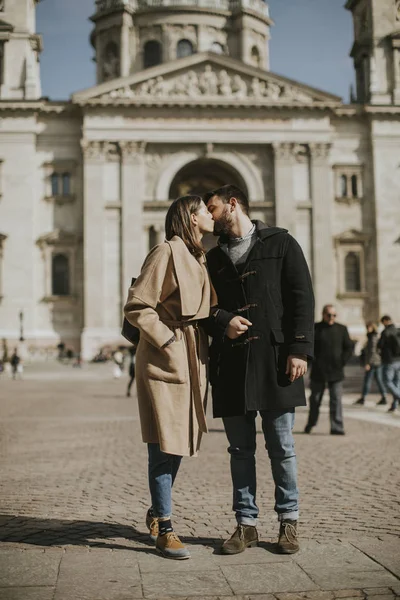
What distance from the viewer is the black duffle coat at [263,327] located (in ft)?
18.8

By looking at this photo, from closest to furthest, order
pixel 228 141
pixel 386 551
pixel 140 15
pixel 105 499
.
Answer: pixel 386 551
pixel 105 499
pixel 228 141
pixel 140 15

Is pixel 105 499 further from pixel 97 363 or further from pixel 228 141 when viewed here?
pixel 228 141

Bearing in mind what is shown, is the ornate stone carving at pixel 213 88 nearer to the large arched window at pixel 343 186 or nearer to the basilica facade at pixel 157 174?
the basilica facade at pixel 157 174

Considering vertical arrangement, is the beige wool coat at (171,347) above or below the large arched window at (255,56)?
below

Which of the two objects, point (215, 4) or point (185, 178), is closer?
point (185, 178)

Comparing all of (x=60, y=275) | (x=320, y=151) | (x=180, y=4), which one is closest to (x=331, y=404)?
(x=60, y=275)

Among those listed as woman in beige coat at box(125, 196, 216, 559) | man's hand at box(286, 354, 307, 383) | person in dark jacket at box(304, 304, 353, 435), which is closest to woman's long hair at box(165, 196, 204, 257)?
woman in beige coat at box(125, 196, 216, 559)

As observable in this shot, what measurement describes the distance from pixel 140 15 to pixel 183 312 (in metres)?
59.3

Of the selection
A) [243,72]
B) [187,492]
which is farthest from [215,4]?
[187,492]

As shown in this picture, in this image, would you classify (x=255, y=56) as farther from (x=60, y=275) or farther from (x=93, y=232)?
(x=60, y=275)

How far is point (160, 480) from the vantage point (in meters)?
5.68

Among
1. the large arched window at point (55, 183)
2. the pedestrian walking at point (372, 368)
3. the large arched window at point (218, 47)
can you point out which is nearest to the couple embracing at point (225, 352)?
the pedestrian walking at point (372, 368)

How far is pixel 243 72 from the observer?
162ft

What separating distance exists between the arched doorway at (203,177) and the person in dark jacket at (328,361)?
36.7 m
